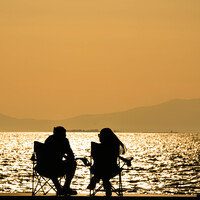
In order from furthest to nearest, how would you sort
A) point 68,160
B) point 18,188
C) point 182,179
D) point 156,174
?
point 156,174, point 182,179, point 18,188, point 68,160

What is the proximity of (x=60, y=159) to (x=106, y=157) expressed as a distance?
85 centimetres

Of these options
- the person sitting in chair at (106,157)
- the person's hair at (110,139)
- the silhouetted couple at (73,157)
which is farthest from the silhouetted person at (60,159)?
the person's hair at (110,139)

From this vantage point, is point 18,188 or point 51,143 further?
point 18,188

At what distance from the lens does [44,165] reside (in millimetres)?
11250

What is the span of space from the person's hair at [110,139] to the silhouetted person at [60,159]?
0.65m

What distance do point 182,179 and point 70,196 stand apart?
1326 inches

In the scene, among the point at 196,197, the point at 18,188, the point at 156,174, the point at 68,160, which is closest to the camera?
the point at 196,197

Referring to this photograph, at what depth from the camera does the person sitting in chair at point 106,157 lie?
11.2 meters

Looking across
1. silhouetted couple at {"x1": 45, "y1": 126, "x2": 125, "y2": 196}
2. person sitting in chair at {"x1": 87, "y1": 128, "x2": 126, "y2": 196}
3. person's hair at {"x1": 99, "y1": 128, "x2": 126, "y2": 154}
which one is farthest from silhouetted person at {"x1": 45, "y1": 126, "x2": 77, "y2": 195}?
person's hair at {"x1": 99, "y1": 128, "x2": 126, "y2": 154}

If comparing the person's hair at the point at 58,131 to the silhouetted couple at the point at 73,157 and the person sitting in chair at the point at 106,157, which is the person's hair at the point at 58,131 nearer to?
the silhouetted couple at the point at 73,157

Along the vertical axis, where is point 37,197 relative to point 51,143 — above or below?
below

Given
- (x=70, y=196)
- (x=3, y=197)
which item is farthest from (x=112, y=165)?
(x=3, y=197)

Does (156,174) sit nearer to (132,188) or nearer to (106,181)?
(132,188)

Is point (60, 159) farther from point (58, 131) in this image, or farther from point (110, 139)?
point (110, 139)
